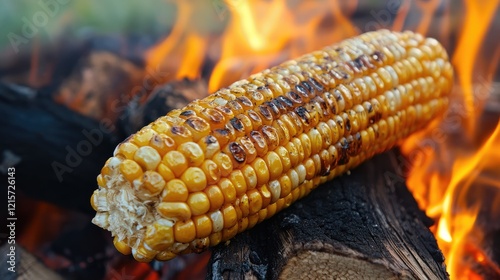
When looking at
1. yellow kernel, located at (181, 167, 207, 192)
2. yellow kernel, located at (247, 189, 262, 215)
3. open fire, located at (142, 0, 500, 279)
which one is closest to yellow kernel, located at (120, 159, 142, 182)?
yellow kernel, located at (181, 167, 207, 192)

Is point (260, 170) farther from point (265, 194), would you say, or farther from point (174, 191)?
point (174, 191)

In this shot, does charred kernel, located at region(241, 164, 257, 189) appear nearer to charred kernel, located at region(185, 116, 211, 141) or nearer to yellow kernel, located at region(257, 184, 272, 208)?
yellow kernel, located at region(257, 184, 272, 208)

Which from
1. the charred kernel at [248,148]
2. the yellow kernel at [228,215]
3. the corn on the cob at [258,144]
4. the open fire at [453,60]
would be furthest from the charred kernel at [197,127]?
the open fire at [453,60]

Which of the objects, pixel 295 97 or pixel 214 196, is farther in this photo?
pixel 295 97

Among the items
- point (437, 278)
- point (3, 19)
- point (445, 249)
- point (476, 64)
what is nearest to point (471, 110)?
point (476, 64)

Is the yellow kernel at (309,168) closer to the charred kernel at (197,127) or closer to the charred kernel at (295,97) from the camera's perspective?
the charred kernel at (295,97)

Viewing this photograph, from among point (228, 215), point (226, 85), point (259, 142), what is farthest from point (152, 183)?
Result: point (226, 85)

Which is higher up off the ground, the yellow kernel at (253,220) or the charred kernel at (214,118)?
the charred kernel at (214,118)
